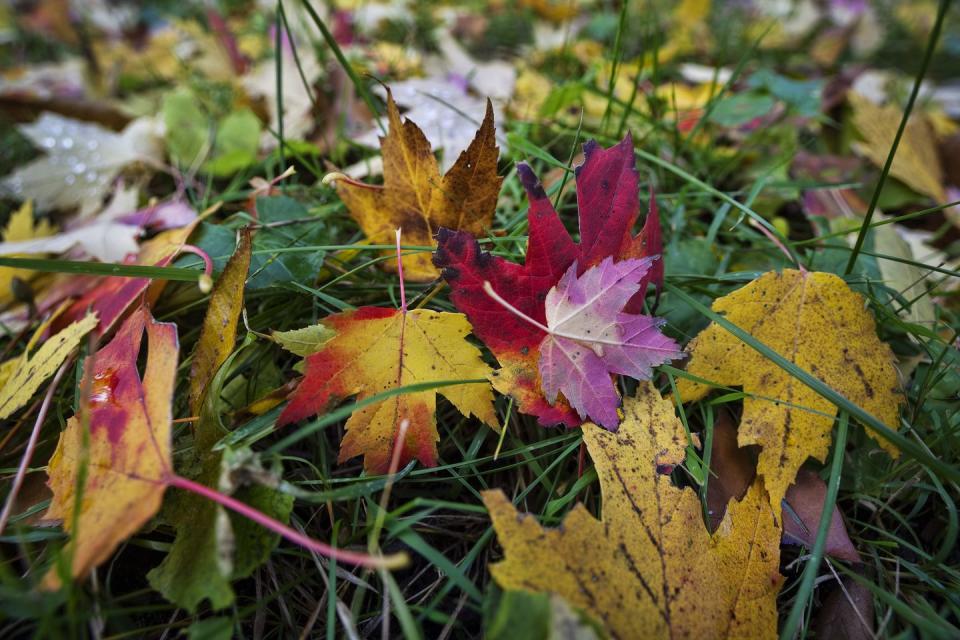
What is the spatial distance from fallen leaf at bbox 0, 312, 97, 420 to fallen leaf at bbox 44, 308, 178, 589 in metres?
0.09

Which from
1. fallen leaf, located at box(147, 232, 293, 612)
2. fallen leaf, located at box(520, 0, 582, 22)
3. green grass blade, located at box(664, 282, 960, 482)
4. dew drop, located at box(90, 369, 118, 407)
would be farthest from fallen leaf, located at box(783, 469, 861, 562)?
fallen leaf, located at box(520, 0, 582, 22)

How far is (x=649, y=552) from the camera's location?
522 millimetres

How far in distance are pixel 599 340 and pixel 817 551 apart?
0.30m

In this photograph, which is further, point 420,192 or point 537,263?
point 420,192

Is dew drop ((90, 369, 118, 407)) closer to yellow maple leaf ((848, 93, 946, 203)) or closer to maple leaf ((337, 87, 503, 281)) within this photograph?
maple leaf ((337, 87, 503, 281))

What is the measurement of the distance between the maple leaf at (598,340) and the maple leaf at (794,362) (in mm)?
109

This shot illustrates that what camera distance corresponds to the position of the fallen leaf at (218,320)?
0.60 metres

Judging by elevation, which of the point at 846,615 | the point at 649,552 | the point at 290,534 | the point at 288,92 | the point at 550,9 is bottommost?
the point at 846,615

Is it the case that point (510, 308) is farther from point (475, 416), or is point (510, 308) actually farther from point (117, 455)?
point (117, 455)

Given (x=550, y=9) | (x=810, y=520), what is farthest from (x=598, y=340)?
(x=550, y=9)

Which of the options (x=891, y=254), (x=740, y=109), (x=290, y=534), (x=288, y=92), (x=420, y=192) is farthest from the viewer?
(x=288, y=92)

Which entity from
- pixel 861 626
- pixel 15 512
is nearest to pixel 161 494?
pixel 15 512

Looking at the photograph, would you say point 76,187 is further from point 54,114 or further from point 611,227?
point 611,227

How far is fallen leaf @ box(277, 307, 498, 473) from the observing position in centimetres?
58
